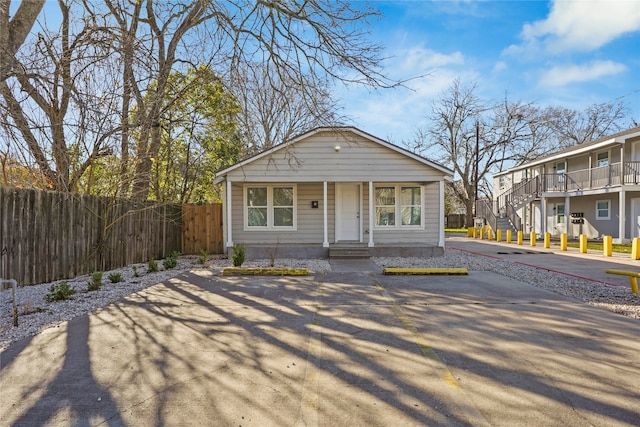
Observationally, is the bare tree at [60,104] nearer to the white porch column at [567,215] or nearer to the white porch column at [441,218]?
the white porch column at [441,218]

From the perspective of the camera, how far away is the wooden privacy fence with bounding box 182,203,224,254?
43.8 feet

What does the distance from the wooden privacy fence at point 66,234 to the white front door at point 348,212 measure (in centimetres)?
604

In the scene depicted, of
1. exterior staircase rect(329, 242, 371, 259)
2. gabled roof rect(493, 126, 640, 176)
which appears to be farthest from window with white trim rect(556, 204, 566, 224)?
exterior staircase rect(329, 242, 371, 259)

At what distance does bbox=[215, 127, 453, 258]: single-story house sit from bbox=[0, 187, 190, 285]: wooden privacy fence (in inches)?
123

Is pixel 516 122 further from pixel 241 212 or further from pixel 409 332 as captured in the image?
pixel 409 332

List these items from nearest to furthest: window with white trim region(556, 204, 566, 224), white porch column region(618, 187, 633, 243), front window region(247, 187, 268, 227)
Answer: front window region(247, 187, 268, 227) → white porch column region(618, 187, 633, 243) → window with white trim region(556, 204, 566, 224)

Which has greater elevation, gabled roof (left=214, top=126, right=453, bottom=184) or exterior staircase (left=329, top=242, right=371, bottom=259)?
gabled roof (left=214, top=126, right=453, bottom=184)

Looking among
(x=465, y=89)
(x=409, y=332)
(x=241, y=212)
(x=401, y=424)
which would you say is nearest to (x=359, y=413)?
(x=401, y=424)

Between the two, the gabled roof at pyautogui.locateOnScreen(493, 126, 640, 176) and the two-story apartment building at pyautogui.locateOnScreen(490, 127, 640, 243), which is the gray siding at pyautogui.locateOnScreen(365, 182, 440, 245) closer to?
the two-story apartment building at pyautogui.locateOnScreen(490, 127, 640, 243)

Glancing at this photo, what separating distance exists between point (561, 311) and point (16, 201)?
9.42m

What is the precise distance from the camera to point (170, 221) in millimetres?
12328

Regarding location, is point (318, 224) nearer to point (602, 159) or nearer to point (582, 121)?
point (602, 159)

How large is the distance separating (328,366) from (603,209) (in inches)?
871

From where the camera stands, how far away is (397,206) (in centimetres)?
1290
